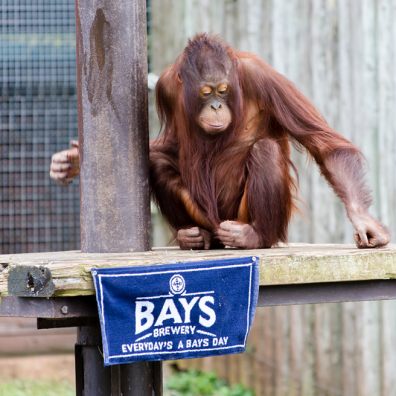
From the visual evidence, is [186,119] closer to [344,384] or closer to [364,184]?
[364,184]

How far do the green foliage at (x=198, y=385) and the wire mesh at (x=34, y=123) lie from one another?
3.24ft

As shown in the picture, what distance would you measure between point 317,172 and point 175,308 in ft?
7.65

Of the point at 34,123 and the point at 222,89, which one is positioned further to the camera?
the point at 34,123

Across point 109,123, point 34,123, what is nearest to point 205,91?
point 109,123

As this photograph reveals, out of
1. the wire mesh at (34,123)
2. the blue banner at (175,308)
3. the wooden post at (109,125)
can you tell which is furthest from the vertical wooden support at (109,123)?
the wire mesh at (34,123)

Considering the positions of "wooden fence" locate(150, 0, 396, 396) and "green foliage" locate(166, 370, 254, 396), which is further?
"green foliage" locate(166, 370, 254, 396)

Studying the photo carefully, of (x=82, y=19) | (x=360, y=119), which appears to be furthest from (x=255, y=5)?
(x=82, y=19)

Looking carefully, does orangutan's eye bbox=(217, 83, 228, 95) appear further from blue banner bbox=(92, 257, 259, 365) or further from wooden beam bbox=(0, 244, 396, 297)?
blue banner bbox=(92, 257, 259, 365)

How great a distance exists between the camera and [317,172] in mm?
4664

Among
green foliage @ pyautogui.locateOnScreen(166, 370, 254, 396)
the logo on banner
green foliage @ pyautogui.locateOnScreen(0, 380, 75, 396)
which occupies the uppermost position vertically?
the logo on banner

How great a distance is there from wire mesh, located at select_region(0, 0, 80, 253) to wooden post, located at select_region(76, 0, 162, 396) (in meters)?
2.62

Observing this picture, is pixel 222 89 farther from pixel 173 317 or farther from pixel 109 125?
pixel 173 317

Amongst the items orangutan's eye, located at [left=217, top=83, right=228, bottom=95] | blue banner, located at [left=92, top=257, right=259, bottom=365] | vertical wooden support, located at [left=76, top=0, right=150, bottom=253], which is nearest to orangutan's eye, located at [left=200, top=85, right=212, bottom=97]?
orangutan's eye, located at [left=217, top=83, right=228, bottom=95]

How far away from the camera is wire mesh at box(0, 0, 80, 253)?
18.1 feet
